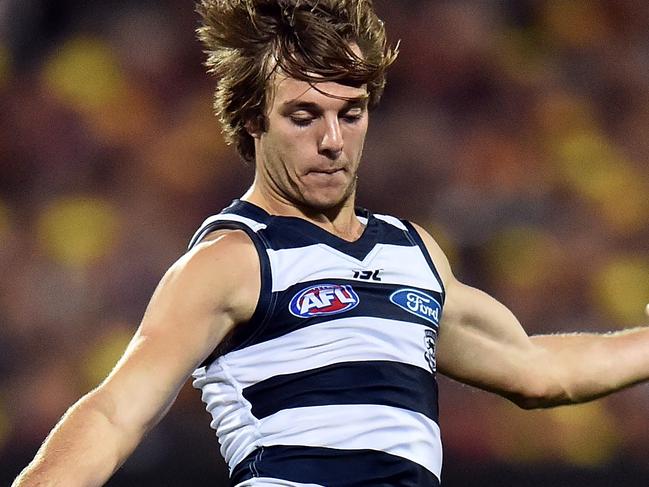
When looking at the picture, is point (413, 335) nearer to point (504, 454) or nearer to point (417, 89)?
point (504, 454)

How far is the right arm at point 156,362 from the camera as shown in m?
1.98

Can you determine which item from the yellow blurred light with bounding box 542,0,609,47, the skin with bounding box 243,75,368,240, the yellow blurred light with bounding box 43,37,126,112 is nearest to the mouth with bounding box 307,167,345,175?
the skin with bounding box 243,75,368,240

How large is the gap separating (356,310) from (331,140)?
1.14 ft

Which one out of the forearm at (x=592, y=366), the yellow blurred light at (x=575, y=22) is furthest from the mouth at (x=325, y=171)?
the yellow blurred light at (x=575, y=22)

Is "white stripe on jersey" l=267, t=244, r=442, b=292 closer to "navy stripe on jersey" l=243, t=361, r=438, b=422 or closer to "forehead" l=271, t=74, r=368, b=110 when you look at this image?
"navy stripe on jersey" l=243, t=361, r=438, b=422

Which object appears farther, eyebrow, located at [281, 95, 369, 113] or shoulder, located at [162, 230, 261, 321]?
eyebrow, located at [281, 95, 369, 113]

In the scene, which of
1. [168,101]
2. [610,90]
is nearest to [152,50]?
[168,101]

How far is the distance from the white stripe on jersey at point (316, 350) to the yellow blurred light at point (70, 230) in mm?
2823

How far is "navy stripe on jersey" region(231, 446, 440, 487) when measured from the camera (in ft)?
7.50

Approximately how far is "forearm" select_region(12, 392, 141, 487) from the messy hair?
2.52 ft

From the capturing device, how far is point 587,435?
16.4 ft

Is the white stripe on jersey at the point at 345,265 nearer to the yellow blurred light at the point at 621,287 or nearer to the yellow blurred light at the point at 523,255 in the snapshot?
the yellow blurred light at the point at 523,255

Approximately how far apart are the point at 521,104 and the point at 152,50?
166 cm

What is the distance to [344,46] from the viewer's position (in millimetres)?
2455
